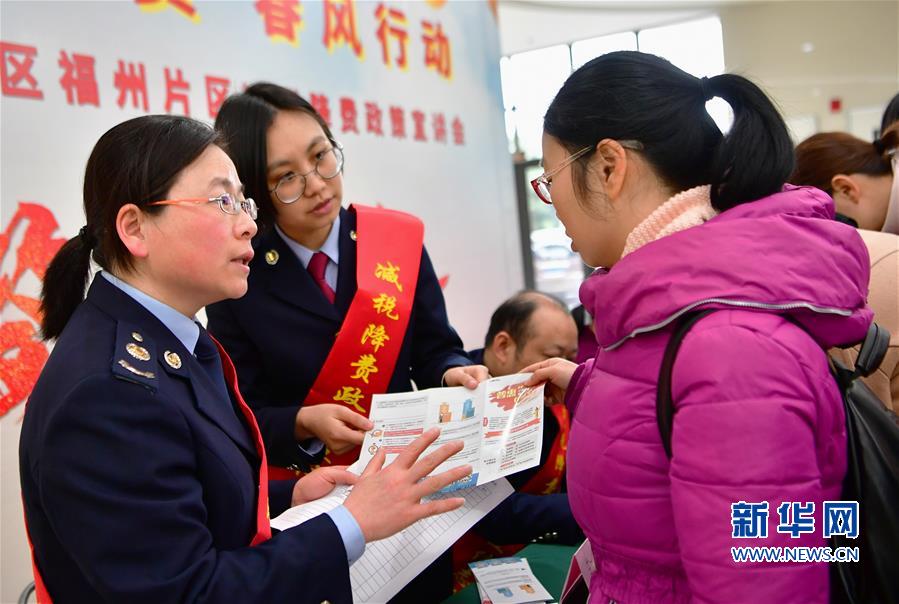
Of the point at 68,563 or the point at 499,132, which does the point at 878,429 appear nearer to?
the point at 68,563

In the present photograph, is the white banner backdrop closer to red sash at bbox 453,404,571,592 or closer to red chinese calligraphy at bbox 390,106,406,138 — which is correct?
red chinese calligraphy at bbox 390,106,406,138

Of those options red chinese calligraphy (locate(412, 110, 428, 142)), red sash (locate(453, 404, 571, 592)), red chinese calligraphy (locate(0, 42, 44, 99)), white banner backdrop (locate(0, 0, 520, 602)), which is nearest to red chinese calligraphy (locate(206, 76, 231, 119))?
white banner backdrop (locate(0, 0, 520, 602))

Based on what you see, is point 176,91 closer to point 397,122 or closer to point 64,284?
point 397,122

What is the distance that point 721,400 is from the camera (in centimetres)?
75

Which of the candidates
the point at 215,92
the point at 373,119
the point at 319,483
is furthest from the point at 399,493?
the point at 373,119

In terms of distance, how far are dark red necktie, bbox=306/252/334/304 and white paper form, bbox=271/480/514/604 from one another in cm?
56

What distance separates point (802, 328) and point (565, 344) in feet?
4.24

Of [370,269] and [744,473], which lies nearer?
[744,473]

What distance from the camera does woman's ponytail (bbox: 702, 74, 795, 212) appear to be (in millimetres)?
882

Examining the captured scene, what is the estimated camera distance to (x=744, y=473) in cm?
73

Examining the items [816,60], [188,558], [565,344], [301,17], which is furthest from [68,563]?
[816,60]

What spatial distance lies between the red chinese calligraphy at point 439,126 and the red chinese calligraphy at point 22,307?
1.92m

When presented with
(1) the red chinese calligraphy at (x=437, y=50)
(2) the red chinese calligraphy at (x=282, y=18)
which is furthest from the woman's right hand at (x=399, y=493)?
(1) the red chinese calligraphy at (x=437, y=50)

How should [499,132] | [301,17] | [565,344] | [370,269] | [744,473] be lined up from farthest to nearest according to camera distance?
[499,132] → [301,17] → [565,344] → [370,269] → [744,473]
